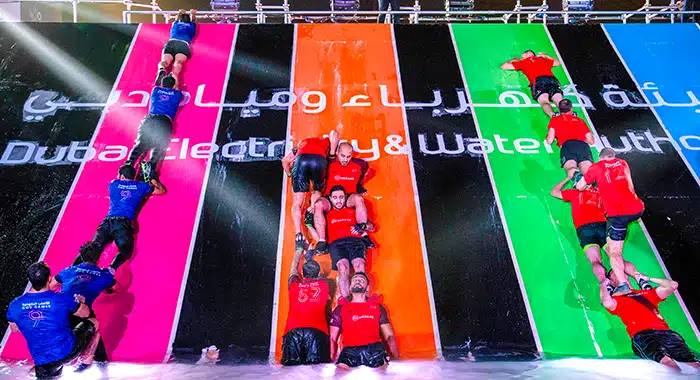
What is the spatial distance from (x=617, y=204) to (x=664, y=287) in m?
1.08

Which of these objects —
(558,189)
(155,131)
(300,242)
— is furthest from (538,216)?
(155,131)

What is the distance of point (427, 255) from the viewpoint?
9062 millimetres

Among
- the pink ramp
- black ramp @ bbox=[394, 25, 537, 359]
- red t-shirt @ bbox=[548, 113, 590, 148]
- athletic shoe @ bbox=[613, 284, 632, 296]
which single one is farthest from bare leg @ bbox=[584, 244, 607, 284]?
the pink ramp

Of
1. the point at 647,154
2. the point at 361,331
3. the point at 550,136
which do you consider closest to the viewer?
the point at 361,331

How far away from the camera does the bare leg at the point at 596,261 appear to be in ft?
27.4

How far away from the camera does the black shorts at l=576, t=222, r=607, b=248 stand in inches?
341

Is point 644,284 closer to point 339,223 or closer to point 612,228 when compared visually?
point 612,228

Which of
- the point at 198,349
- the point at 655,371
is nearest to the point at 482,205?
the point at 655,371

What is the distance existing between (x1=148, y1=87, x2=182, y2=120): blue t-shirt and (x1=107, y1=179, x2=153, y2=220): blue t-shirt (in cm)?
175

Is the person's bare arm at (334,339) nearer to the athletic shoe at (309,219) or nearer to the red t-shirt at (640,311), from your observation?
the athletic shoe at (309,219)

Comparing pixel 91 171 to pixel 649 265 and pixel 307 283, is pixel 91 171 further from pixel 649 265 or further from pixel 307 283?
pixel 649 265

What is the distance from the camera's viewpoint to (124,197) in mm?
9117

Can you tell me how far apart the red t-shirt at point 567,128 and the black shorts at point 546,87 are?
868 mm

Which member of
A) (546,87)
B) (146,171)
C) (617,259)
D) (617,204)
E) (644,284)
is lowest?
(644,284)
